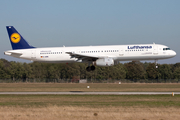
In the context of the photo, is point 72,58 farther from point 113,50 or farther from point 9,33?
point 9,33

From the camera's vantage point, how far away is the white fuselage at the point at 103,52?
46438 millimetres

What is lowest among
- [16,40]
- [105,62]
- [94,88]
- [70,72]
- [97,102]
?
[97,102]

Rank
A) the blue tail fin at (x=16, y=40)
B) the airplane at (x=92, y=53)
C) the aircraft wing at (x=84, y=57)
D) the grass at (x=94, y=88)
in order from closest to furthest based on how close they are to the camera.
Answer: the aircraft wing at (x=84, y=57)
the airplane at (x=92, y=53)
the blue tail fin at (x=16, y=40)
the grass at (x=94, y=88)

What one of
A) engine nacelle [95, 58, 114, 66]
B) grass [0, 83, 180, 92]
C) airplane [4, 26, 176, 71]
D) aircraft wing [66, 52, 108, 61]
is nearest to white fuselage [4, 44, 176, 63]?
airplane [4, 26, 176, 71]

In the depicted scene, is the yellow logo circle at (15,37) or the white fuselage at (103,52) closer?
the white fuselage at (103,52)

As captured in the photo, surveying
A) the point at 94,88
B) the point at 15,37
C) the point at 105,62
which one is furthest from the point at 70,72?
the point at 105,62

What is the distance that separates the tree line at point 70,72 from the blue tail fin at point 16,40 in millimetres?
28827

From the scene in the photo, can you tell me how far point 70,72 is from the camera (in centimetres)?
9819

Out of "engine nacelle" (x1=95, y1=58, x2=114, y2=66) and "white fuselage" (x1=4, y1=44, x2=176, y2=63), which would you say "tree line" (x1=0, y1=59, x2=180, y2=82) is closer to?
"white fuselage" (x1=4, y1=44, x2=176, y2=63)

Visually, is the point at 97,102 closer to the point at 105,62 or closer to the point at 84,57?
the point at 105,62

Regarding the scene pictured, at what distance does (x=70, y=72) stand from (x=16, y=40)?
46992 mm

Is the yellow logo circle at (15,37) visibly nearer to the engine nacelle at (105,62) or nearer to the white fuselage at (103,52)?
the white fuselage at (103,52)

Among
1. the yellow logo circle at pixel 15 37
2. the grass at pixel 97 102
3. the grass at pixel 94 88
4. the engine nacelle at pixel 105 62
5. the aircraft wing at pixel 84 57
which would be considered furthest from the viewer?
the grass at pixel 94 88

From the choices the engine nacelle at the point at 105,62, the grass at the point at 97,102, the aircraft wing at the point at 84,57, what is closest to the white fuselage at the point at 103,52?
the aircraft wing at the point at 84,57
